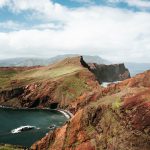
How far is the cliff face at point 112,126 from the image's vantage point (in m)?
39.8

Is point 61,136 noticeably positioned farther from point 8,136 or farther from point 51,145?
point 8,136

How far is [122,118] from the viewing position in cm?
4250

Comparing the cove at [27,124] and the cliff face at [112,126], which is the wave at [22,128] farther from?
the cliff face at [112,126]

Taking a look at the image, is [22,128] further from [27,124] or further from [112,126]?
[112,126]

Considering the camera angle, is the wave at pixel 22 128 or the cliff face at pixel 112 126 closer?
the cliff face at pixel 112 126

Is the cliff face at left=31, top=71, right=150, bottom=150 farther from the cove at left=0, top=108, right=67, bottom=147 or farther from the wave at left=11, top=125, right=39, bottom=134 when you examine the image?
the wave at left=11, top=125, right=39, bottom=134

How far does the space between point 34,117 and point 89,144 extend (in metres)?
156

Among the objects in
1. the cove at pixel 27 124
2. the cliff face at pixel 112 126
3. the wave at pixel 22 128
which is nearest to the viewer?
the cliff face at pixel 112 126

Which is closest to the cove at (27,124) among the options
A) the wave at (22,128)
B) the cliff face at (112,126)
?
the wave at (22,128)

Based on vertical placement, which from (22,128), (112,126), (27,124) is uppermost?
(112,126)

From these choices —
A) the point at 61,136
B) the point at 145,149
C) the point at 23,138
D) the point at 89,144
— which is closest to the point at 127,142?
the point at 145,149

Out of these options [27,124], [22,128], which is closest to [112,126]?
[22,128]

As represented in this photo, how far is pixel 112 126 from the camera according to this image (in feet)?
142

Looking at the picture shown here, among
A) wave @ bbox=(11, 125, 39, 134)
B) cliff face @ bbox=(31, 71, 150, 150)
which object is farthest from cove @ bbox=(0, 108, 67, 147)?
cliff face @ bbox=(31, 71, 150, 150)
